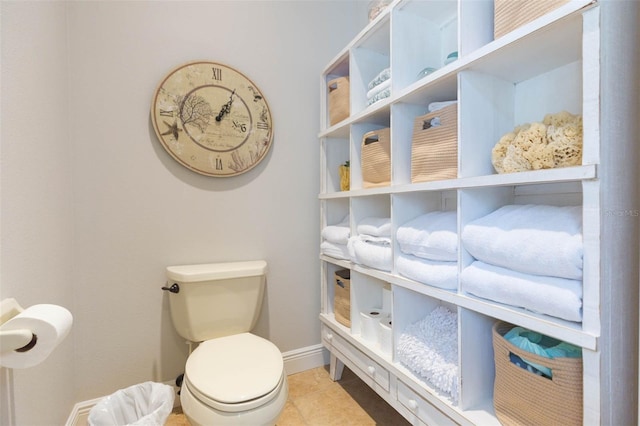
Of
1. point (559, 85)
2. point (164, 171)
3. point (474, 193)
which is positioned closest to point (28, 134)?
point (164, 171)

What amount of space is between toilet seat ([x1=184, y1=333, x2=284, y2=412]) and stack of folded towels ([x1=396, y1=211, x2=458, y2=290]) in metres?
0.63

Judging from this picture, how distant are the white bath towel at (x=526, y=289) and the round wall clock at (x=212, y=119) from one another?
1.27 metres

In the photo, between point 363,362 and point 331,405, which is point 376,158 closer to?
point 363,362

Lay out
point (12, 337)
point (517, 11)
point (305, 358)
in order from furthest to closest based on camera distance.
Result: point (305, 358), point (517, 11), point (12, 337)

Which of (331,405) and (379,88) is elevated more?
(379,88)

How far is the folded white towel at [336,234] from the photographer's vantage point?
1.63 m

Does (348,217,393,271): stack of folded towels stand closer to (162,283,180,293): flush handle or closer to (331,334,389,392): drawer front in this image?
(331,334,389,392): drawer front

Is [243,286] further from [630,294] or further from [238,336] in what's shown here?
[630,294]

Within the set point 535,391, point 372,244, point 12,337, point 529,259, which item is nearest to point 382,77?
point 372,244

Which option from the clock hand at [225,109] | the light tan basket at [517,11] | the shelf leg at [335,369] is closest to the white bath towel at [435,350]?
the shelf leg at [335,369]

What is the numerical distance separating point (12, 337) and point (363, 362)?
1246 mm

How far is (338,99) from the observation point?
1724 millimetres

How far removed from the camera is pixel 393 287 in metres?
1.29

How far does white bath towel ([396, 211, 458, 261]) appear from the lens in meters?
1.04
